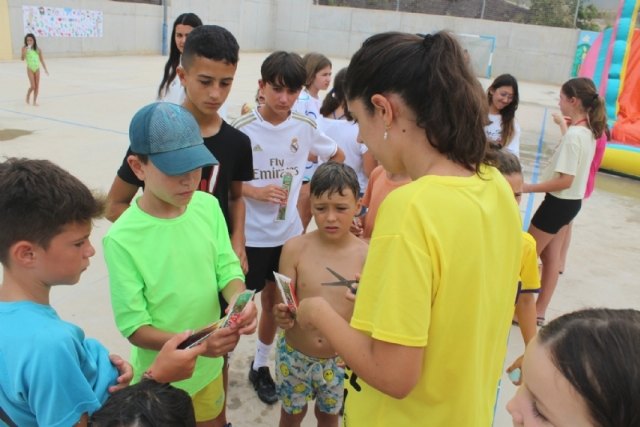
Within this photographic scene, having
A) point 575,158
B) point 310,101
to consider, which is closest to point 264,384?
point 310,101

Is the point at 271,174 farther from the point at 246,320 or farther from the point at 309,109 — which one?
the point at 309,109

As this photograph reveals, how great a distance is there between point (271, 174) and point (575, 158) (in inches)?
94.0

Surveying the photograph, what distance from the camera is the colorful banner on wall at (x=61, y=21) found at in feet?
55.2

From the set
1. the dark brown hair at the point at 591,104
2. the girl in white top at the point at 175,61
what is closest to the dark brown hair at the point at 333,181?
the girl in white top at the point at 175,61

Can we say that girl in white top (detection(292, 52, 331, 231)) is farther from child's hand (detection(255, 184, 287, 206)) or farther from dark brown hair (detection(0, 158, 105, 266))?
dark brown hair (detection(0, 158, 105, 266))

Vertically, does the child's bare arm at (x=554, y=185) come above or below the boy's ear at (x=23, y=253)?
below

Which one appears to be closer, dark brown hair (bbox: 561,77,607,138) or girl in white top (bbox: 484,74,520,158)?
dark brown hair (bbox: 561,77,607,138)

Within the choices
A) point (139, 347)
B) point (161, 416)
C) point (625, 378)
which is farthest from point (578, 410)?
point (139, 347)

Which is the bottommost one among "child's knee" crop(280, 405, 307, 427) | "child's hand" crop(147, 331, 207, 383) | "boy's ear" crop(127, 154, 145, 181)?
"child's knee" crop(280, 405, 307, 427)

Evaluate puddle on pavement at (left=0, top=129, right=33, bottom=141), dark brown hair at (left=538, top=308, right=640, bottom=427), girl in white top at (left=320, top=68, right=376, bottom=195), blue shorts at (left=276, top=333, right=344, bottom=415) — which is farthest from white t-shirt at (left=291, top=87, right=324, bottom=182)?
puddle on pavement at (left=0, top=129, right=33, bottom=141)

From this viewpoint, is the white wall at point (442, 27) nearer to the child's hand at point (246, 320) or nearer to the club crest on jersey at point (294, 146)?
the club crest on jersey at point (294, 146)

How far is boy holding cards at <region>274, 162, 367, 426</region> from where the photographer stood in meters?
2.46

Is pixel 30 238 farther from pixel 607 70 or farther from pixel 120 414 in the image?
pixel 607 70

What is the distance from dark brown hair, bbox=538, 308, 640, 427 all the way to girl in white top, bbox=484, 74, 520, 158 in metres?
4.30
